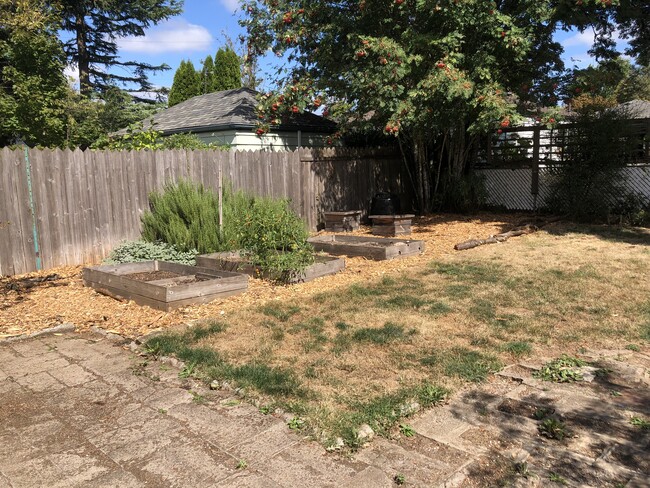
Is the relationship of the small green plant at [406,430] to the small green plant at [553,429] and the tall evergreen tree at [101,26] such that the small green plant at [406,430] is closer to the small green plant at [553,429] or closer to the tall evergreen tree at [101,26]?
the small green plant at [553,429]

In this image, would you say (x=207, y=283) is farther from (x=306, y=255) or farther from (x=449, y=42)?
(x=449, y=42)

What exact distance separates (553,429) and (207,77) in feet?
91.5

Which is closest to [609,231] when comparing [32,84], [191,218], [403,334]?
[403,334]

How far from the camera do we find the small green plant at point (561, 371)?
3.72m

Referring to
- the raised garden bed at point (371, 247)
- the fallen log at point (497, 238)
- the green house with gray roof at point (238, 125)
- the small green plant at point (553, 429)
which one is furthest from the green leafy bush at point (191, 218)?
the green house with gray roof at point (238, 125)

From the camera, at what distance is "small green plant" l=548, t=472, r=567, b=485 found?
2510mm

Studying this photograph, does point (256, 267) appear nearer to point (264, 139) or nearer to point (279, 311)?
point (279, 311)

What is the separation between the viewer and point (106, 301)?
614cm

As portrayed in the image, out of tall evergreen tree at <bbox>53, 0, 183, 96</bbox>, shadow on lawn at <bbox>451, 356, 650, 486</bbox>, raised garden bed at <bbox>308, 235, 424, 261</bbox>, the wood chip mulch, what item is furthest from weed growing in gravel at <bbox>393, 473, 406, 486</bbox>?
tall evergreen tree at <bbox>53, 0, 183, 96</bbox>

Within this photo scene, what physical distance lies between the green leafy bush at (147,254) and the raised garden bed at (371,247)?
2144 millimetres

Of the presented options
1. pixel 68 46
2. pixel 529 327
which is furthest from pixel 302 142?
pixel 68 46

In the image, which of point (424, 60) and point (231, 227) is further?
point (424, 60)

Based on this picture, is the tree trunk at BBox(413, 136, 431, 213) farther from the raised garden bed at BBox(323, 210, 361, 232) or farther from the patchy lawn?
the patchy lawn

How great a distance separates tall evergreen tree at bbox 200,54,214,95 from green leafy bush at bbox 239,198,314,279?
2027 cm
